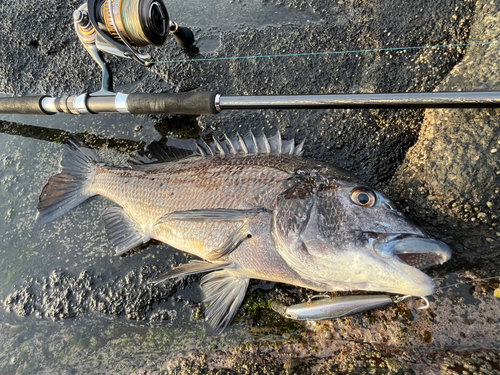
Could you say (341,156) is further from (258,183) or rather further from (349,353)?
(349,353)

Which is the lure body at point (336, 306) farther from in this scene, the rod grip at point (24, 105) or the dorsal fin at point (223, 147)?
the rod grip at point (24, 105)

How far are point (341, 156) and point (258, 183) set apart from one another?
2.57 ft

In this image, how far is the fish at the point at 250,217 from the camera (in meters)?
1.58

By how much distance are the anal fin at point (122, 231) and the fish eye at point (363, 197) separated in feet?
5.23

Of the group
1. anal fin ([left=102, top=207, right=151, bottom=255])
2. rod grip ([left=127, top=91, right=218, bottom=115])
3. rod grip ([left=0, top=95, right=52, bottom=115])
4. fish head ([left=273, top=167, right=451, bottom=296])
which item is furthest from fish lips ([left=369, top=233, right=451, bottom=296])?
rod grip ([left=0, top=95, right=52, bottom=115])

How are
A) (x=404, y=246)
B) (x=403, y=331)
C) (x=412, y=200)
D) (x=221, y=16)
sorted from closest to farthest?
(x=404, y=246) < (x=412, y=200) < (x=403, y=331) < (x=221, y=16)

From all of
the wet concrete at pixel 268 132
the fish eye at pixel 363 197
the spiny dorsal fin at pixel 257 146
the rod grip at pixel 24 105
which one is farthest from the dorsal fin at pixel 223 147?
the rod grip at pixel 24 105

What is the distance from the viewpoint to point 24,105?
106 inches

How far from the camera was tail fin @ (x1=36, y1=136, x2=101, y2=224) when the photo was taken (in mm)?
2643

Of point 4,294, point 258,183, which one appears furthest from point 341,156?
point 4,294

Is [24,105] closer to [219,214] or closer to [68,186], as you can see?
[68,186]

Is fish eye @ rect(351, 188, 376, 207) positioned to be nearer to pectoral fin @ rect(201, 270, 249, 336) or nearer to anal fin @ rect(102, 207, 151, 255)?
pectoral fin @ rect(201, 270, 249, 336)

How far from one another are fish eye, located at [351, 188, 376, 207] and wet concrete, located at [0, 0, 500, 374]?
0.42m

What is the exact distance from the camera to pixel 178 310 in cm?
241
